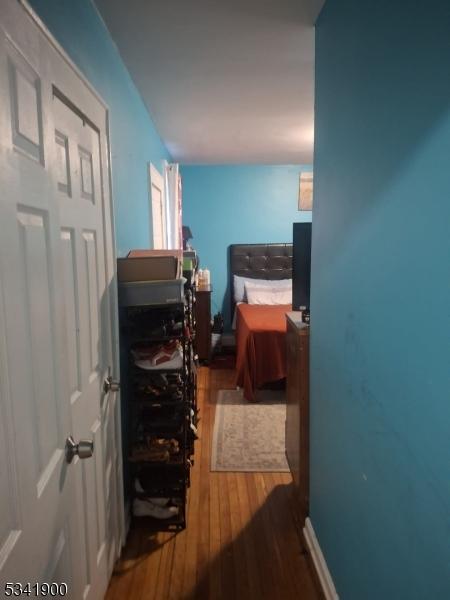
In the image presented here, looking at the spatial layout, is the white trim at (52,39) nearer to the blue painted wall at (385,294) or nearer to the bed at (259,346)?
the blue painted wall at (385,294)

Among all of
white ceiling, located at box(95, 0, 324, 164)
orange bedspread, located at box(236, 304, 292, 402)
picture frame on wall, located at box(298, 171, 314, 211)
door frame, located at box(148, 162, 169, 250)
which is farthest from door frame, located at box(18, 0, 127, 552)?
picture frame on wall, located at box(298, 171, 314, 211)

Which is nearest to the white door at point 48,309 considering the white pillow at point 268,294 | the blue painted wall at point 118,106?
the blue painted wall at point 118,106

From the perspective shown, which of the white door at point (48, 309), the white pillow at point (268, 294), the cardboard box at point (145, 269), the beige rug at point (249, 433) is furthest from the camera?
the white pillow at point (268, 294)

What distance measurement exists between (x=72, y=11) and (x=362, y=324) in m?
1.43

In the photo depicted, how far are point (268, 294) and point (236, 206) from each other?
1.27m

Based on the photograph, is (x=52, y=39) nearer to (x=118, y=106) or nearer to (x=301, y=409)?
(x=118, y=106)

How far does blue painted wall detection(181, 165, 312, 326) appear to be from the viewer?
16.9ft

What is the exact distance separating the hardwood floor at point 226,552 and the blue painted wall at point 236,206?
3.37m

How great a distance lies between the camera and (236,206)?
17.1 feet

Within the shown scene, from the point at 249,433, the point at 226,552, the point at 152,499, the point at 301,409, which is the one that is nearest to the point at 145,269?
the point at 301,409

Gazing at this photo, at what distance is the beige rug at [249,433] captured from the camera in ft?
8.77

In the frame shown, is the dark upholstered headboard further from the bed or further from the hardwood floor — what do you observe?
the hardwood floor

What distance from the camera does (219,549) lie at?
6.35 ft

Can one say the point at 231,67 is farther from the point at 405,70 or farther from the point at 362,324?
the point at 362,324
